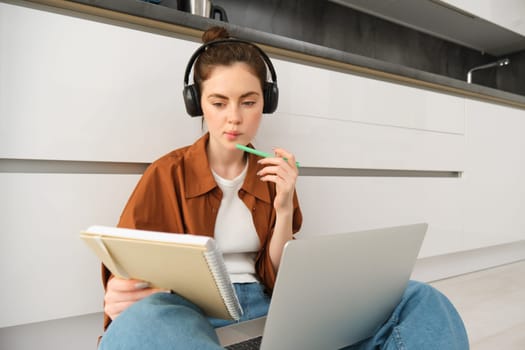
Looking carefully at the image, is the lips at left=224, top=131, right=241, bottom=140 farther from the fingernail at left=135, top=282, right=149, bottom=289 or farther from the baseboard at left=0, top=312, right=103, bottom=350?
the baseboard at left=0, top=312, right=103, bottom=350

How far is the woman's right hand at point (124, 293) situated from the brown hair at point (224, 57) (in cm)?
41

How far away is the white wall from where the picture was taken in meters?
0.76

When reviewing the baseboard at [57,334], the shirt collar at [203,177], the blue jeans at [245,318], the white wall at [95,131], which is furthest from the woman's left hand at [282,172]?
the baseboard at [57,334]

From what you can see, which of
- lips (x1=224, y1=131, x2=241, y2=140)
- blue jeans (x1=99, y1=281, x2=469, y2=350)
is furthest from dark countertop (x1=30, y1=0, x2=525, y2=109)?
blue jeans (x1=99, y1=281, x2=469, y2=350)

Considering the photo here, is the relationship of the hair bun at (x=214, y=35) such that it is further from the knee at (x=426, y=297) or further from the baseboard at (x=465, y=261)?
the baseboard at (x=465, y=261)

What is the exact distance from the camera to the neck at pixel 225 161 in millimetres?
806

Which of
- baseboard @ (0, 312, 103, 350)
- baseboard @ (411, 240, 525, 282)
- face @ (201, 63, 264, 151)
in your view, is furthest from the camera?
baseboard @ (411, 240, 525, 282)

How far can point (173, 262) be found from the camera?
47 cm

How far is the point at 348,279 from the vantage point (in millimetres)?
542

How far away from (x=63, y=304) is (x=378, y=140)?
1.12 m

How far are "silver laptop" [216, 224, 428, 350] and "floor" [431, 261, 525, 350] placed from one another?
2.09ft

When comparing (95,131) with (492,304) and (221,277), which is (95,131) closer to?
(221,277)

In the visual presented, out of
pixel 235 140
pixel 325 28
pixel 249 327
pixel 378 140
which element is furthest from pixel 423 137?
pixel 249 327

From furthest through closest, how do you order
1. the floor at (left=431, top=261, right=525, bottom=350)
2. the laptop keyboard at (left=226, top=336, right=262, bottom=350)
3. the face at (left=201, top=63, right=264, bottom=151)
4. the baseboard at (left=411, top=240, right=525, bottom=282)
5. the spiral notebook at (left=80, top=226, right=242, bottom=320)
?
the baseboard at (left=411, top=240, right=525, bottom=282)
the floor at (left=431, top=261, right=525, bottom=350)
the face at (left=201, top=63, right=264, bottom=151)
the laptop keyboard at (left=226, top=336, right=262, bottom=350)
the spiral notebook at (left=80, top=226, right=242, bottom=320)
